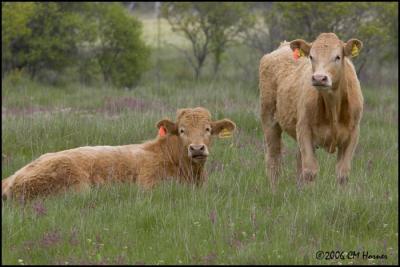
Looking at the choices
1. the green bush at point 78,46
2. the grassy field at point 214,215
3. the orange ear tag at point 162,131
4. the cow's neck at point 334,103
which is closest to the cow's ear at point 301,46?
the cow's neck at point 334,103

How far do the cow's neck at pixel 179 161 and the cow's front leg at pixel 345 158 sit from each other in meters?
1.63

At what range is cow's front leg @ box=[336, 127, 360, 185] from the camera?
9.44m

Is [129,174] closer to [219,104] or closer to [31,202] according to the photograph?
[31,202]

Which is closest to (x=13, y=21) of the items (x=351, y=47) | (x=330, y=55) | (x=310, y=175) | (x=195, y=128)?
(x=195, y=128)

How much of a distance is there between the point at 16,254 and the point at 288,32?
17.2 meters

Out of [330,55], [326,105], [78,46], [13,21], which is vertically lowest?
[326,105]

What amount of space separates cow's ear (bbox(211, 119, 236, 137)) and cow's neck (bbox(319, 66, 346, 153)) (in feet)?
3.70

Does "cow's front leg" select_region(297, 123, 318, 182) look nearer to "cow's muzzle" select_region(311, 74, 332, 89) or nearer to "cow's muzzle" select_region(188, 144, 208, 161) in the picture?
"cow's muzzle" select_region(311, 74, 332, 89)

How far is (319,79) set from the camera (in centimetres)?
895

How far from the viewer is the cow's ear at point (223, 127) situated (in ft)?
32.1

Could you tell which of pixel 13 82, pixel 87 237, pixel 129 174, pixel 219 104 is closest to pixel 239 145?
pixel 129 174

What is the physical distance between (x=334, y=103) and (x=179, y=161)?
6.55ft

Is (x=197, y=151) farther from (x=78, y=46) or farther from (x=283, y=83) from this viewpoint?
(x=78, y=46)

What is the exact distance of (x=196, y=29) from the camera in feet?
85.6
